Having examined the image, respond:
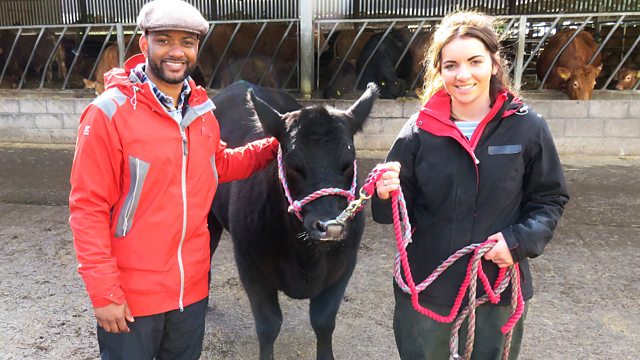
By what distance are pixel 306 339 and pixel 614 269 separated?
2391 millimetres

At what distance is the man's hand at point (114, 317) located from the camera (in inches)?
67.4

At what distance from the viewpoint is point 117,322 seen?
1746mm

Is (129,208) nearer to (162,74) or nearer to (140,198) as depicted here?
(140,198)

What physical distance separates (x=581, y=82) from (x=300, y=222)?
258 inches

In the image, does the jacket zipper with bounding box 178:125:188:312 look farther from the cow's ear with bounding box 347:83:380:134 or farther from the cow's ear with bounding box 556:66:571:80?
the cow's ear with bounding box 556:66:571:80

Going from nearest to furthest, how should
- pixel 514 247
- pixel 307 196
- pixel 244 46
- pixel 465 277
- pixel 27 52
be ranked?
pixel 514 247, pixel 465 277, pixel 307 196, pixel 244 46, pixel 27 52

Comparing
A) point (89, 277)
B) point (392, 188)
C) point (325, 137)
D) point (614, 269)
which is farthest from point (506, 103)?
point (614, 269)

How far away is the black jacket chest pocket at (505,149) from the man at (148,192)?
109 cm

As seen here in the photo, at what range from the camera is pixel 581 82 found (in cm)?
728

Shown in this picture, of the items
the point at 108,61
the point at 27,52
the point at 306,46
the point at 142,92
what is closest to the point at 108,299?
the point at 142,92

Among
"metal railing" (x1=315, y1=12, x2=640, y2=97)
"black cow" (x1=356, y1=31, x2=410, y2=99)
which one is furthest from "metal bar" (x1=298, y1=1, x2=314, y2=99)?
"black cow" (x1=356, y1=31, x2=410, y2=99)

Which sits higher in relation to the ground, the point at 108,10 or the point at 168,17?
Result: the point at 108,10

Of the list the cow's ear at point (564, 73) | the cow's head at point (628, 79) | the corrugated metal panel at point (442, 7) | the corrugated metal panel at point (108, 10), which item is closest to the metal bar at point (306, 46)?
the corrugated metal panel at point (442, 7)

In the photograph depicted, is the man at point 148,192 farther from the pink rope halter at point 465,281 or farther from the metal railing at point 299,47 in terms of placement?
the metal railing at point 299,47
